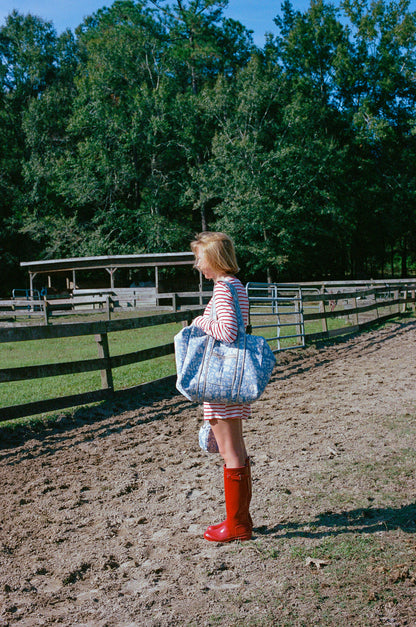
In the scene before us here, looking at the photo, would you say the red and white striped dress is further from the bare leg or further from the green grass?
the green grass

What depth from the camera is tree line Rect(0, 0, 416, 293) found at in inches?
1248

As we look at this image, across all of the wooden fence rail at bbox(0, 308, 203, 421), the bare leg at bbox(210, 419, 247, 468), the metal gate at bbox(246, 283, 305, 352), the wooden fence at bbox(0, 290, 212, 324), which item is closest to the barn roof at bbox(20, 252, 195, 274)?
the wooden fence at bbox(0, 290, 212, 324)

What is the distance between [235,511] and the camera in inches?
117

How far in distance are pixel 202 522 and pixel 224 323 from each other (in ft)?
4.29

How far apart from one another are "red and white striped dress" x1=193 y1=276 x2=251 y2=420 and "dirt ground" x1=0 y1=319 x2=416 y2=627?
2.36ft

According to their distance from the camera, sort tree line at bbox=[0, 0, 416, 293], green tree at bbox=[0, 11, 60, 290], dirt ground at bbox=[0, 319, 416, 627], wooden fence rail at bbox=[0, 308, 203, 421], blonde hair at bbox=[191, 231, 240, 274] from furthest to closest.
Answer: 1. green tree at bbox=[0, 11, 60, 290]
2. tree line at bbox=[0, 0, 416, 293]
3. wooden fence rail at bbox=[0, 308, 203, 421]
4. blonde hair at bbox=[191, 231, 240, 274]
5. dirt ground at bbox=[0, 319, 416, 627]

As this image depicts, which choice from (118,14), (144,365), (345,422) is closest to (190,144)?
(118,14)

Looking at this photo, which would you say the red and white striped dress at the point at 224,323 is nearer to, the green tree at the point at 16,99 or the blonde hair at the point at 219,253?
the blonde hair at the point at 219,253

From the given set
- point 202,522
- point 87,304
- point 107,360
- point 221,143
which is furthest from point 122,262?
point 202,522

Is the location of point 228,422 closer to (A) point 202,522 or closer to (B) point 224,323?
(B) point 224,323

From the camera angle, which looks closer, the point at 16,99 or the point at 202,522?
the point at 202,522

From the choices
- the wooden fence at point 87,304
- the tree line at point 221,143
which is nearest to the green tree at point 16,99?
the tree line at point 221,143

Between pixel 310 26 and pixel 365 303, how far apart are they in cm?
A: 2718

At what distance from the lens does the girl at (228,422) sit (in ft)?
9.55
